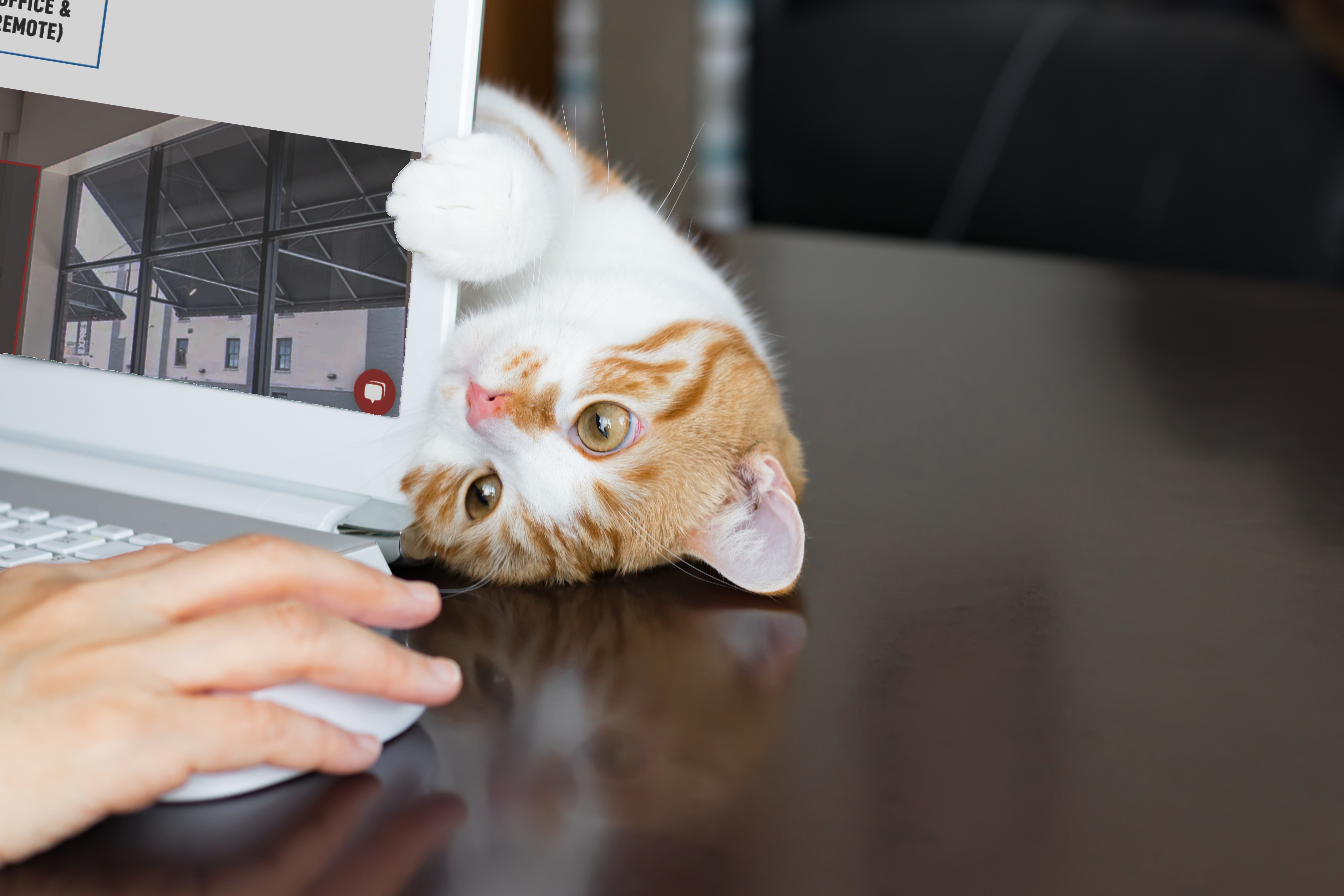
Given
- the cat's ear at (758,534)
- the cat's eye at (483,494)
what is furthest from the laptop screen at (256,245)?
the cat's ear at (758,534)

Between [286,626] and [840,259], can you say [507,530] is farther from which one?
[840,259]

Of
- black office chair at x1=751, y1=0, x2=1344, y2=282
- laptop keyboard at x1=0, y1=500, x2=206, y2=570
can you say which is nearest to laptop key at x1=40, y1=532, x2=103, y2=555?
laptop keyboard at x1=0, y1=500, x2=206, y2=570

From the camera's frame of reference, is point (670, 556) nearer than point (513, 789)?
No

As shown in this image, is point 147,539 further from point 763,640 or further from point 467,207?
point 763,640

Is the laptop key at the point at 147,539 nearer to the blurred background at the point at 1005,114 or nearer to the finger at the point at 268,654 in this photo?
the finger at the point at 268,654

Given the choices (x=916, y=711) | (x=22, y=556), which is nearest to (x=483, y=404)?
(x=22, y=556)

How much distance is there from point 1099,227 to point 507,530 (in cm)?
244

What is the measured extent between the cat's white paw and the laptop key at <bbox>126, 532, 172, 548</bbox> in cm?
30

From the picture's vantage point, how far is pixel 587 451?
1.02 meters

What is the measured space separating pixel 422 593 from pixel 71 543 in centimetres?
31

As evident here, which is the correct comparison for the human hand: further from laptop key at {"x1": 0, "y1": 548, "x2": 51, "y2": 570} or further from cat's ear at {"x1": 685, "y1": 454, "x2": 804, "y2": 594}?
cat's ear at {"x1": 685, "y1": 454, "x2": 804, "y2": 594}

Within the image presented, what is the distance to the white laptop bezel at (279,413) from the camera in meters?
0.85

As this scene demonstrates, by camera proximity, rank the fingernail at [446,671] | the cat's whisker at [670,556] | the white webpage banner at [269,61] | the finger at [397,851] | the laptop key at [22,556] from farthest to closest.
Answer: the cat's whisker at [670,556] < the white webpage banner at [269,61] < the laptop key at [22,556] < the fingernail at [446,671] < the finger at [397,851]

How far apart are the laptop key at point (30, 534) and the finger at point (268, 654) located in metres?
0.28
